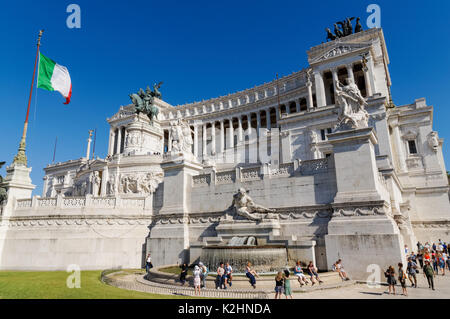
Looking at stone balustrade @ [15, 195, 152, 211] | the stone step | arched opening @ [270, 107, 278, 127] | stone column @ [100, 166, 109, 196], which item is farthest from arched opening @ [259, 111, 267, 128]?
the stone step

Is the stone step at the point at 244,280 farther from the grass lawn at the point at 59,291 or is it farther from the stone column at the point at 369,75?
the stone column at the point at 369,75

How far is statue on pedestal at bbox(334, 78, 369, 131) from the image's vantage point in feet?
55.2

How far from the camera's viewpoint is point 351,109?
1739cm

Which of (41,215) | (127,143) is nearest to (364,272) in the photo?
(41,215)

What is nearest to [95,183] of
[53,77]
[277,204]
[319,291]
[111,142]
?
[53,77]

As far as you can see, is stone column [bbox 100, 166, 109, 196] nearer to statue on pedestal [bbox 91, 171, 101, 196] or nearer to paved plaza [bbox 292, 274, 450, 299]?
statue on pedestal [bbox 91, 171, 101, 196]

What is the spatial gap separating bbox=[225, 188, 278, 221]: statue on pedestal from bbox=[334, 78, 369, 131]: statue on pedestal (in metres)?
6.59

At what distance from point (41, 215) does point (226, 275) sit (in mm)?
17469

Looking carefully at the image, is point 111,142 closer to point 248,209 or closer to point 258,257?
point 248,209

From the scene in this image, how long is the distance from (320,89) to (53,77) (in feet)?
143

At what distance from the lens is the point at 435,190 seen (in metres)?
34.3

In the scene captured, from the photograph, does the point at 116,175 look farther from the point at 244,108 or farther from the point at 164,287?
the point at 244,108

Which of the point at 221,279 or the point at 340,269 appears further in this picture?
the point at 340,269

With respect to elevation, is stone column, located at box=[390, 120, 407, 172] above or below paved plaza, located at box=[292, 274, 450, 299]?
above
